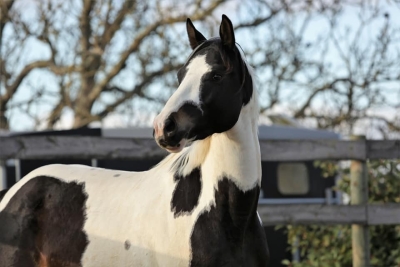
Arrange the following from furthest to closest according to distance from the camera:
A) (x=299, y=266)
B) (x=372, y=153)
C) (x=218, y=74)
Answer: (x=299, y=266) → (x=372, y=153) → (x=218, y=74)

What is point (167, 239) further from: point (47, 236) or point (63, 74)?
point (63, 74)

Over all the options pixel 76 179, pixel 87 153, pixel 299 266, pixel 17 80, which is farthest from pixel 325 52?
pixel 76 179

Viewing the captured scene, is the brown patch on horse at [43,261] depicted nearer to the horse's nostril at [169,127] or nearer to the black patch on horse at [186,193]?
the black patch on horse at [186,193]

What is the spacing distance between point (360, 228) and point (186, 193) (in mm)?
2771

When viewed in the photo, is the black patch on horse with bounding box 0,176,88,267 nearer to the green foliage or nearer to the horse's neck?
the horse's neck

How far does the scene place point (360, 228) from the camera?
5.99 metres

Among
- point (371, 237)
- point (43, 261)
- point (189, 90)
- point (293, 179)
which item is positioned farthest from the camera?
point (293, 179)

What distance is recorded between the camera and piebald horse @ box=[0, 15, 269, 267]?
337cm

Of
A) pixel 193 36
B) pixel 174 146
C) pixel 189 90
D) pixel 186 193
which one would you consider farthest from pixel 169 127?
pixel 193 36

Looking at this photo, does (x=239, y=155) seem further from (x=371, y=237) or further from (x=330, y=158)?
(x=371, y=237)

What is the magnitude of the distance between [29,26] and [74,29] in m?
0.91

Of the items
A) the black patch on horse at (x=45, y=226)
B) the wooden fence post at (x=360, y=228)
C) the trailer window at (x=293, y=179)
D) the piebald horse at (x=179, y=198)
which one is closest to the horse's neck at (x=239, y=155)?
the piebald horse at (x=179, y=198)

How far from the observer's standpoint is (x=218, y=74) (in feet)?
11.1

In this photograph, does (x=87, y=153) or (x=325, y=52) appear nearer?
(x=87, y=153)
